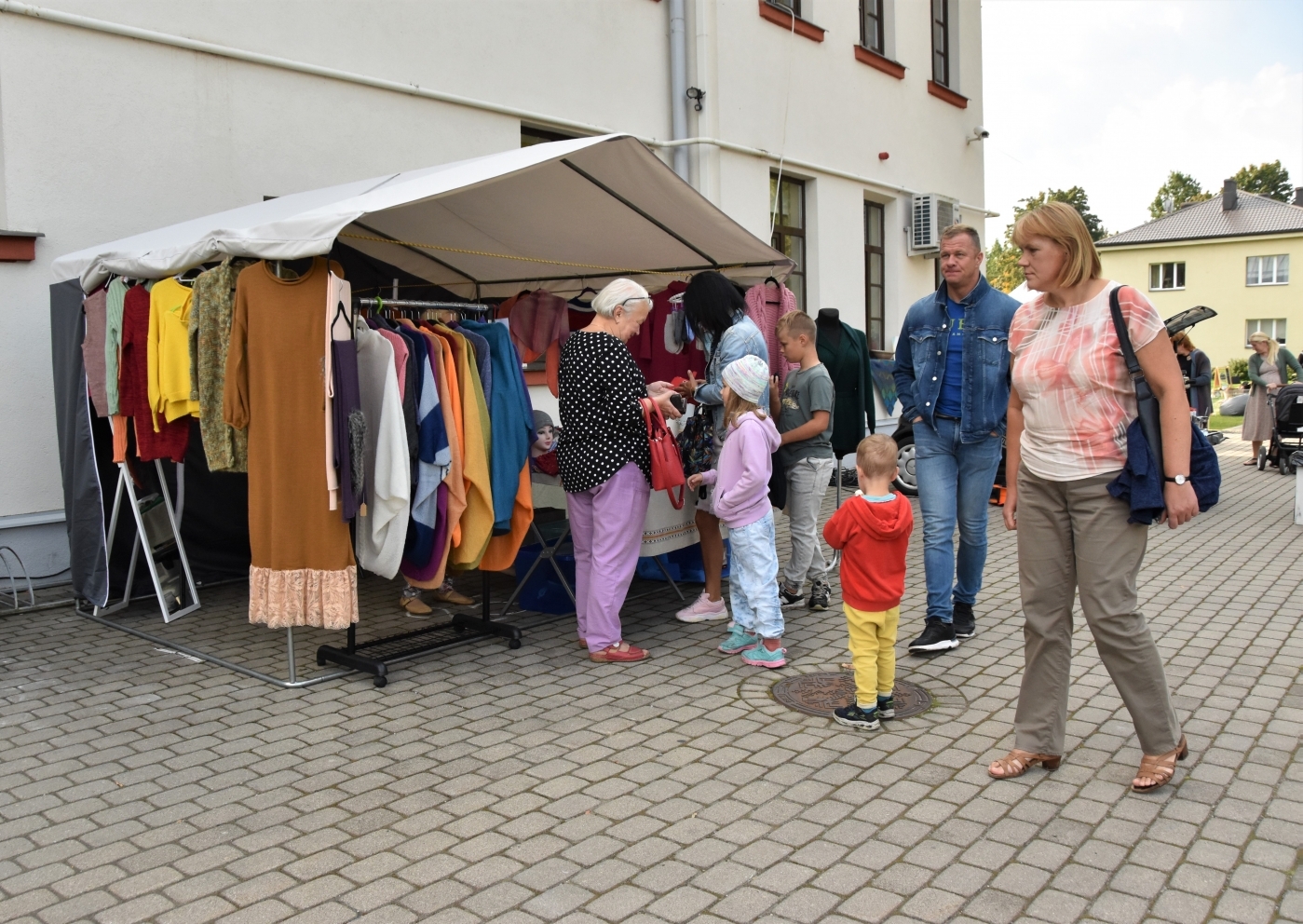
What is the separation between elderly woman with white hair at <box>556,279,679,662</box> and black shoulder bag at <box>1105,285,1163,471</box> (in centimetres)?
220

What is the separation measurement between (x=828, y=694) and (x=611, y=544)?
47.8 inches

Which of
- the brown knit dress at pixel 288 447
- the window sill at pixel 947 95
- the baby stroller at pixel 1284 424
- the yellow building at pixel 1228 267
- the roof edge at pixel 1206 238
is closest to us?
the brown knit dress at pixel 288 447

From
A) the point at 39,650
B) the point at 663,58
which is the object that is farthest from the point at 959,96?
the point at 39,650

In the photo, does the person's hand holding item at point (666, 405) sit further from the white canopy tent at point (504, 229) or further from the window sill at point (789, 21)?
the window sill at point (789, 21)

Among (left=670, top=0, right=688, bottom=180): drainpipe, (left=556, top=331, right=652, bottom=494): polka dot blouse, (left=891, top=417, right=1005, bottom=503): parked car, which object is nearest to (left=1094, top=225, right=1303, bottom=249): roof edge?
(left=891, top=417, right=1005, bottom=503): parked car

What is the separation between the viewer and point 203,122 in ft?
23.4

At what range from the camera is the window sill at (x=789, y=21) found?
458 inches

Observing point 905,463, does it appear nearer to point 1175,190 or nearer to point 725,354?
point 725,354

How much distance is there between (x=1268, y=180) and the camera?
7856 cm

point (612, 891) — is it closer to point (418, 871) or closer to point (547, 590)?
point (418, 871)

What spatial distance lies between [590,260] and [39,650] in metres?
3.92

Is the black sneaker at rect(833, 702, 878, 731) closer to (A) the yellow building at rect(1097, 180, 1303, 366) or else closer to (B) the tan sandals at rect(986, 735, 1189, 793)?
(B) the tan sandals at rect(986, 735, 1189, 793)

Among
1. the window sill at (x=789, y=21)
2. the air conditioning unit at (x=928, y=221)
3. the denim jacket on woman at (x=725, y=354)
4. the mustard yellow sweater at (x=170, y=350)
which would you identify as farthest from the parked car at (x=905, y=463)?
the mustard yellow sweater at (x=170, y=350)

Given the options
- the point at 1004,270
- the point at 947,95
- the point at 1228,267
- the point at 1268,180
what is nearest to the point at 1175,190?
the point at 1268,180
